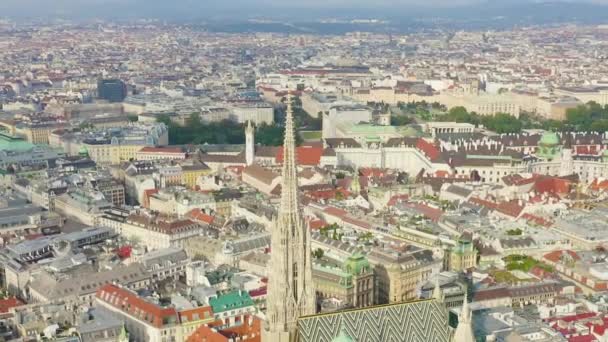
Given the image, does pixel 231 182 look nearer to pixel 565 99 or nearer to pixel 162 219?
pixel 162 219

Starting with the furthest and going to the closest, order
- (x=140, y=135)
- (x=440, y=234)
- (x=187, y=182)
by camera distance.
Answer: (x=140, y=135) < (x=187, y=182) < (x=440, y=234)

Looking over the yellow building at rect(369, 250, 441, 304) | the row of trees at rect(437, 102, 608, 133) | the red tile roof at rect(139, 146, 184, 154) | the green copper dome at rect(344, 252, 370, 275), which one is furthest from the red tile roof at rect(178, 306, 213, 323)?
the row of trees at rect(437, 102, 608, 133)

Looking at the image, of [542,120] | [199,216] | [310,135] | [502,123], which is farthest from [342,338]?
[542,120]

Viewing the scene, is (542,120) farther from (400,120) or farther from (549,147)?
(549,147)

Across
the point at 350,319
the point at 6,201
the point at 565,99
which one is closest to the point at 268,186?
the point at 6,201

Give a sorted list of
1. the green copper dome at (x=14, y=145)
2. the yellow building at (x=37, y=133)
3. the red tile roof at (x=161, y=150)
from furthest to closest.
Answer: the yellow building at (x=37, y=133), the red tile roof at (x=161, y=150), the green copper dome at (x=14, y=145)

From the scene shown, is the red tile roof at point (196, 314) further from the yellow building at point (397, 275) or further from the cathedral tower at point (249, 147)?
the cathedral tower at point (249, 147)

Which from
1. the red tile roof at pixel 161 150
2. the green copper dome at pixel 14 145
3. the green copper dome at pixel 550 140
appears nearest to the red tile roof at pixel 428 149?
the green copper dome at pixel 550 140
